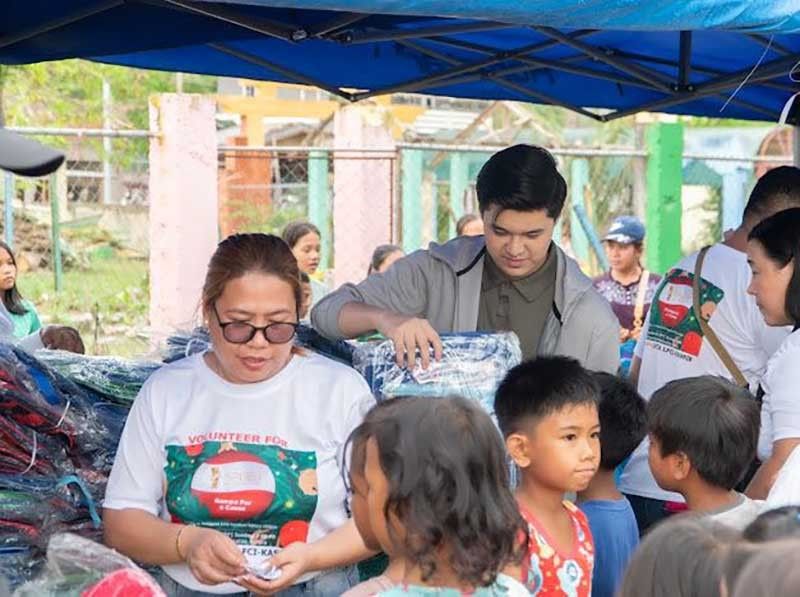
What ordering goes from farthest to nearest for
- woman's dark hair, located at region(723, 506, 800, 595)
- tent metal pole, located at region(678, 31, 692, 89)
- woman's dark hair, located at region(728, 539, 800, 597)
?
1. tent metal pole, located at region(678, 31, 692, 89)
2. woman's dark hair, located at region(723, 506, 800, 595)
3. woman's dark hair, located at region(728, 539, 800, 597)

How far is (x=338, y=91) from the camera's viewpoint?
572 cm

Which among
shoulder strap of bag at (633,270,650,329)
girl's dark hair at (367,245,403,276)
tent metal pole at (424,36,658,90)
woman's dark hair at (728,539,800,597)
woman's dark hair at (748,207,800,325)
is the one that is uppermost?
tent metal pole at (424,36,658,90)

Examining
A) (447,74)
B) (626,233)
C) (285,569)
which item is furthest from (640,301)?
(285,569)

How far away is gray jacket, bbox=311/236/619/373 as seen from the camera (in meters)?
3.79

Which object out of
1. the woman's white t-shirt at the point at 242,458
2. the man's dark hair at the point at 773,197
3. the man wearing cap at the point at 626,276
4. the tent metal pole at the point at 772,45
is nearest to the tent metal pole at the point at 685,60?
the tent metal pole at the point at 772,45

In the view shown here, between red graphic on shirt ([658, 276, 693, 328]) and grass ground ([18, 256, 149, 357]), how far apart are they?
5451 millimetres

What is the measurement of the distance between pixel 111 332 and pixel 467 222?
283 centimetres

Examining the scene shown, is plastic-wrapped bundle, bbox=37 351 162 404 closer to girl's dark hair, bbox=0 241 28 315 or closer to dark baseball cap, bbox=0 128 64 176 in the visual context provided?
dark baseball cap, bbox=0 128 64 176

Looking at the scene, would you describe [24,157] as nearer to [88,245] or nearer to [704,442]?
[704,442]

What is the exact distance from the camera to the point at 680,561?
5.88 ft

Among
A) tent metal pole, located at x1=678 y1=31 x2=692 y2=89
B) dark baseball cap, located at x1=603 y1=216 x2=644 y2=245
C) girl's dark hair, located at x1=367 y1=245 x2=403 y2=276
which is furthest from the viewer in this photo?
girl's dark hair, located at x1=367 y1=245 x2=403 y2=276

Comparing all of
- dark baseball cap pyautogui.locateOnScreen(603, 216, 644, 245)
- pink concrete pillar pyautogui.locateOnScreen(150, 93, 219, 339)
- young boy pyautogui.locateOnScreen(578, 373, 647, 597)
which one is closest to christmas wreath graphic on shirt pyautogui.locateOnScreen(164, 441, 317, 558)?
young boy pyautogui.locateOnScreen(578, 373, 647, 597)

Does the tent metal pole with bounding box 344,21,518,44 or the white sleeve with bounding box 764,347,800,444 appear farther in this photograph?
the tent metal pole with bounding box 344,21,518,44

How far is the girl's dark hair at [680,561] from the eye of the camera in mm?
1767
